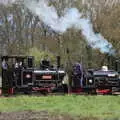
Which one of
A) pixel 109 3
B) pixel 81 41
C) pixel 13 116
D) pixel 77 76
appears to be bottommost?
pixel 13 116

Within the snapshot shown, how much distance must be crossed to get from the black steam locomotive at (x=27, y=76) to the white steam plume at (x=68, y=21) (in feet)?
13.7

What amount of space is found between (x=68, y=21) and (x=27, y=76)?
6.15 metres

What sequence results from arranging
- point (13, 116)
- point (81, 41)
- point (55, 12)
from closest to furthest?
point (13, 116) → point (55, 12) → point (81, 41)

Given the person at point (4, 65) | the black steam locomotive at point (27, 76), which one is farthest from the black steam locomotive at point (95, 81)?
the person at point (4, 65)

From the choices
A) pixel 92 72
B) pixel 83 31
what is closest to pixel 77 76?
pixel 92 72

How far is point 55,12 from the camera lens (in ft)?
120

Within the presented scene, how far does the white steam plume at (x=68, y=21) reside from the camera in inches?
1369

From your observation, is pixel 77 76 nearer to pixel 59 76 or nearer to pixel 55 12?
pixel 59 76

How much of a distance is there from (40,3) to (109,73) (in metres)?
8.34

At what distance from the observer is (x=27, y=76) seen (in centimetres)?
3077

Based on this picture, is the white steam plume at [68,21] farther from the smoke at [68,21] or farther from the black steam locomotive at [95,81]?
the black steam locomotive at [95,81]

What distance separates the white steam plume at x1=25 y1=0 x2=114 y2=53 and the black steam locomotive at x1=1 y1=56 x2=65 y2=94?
417 cm

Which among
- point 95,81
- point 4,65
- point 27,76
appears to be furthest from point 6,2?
point 95,81

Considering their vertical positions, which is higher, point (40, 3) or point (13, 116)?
point (40, 3)
